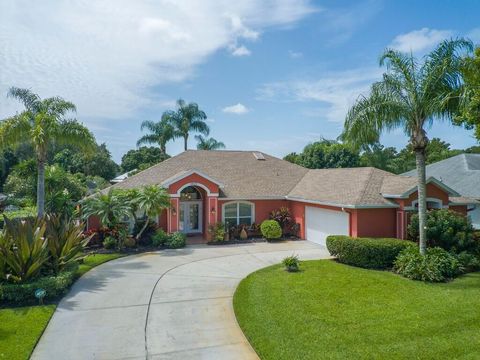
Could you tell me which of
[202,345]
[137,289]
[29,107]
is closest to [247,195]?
[137,289]

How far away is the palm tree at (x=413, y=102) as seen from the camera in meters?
13.6

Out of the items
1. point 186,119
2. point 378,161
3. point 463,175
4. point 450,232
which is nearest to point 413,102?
point 450,232

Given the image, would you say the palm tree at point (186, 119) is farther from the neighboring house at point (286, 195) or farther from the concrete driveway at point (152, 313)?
the concrete driveway at point (152, 313)

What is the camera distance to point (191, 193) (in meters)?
24.2

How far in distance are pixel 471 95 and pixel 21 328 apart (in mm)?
15216

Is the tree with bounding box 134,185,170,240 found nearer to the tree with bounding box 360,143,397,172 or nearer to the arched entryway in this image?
the arched entryway

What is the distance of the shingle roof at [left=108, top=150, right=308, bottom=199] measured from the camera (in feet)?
77.8

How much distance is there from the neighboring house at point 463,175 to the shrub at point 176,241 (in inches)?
851

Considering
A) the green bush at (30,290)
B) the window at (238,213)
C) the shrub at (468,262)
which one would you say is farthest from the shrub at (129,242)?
the shrub at (468,262)

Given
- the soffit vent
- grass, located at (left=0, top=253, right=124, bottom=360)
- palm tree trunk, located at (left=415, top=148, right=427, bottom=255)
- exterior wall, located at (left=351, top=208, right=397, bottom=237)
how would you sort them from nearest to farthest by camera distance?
1. grass, located at (left=0, top=253, right=124, bottom=360)
2. palm tree trunk, located at (left=415, top=148, right=427, bottom=255)
3. exterior wall, located at (left=351, top=208, right=397, bottom=237)
4. the soffit vent

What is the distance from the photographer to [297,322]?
9.17 m

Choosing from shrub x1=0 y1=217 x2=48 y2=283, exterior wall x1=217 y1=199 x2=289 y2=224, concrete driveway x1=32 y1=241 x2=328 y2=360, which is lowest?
concrete driveway x1=32 y1=241 x2=328 y2=360

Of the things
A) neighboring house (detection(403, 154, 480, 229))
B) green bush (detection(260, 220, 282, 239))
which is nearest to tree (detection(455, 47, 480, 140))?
green bush (detection(260, 220, 282, 239))

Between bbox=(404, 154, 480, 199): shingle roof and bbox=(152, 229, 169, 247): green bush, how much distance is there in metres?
24.0
